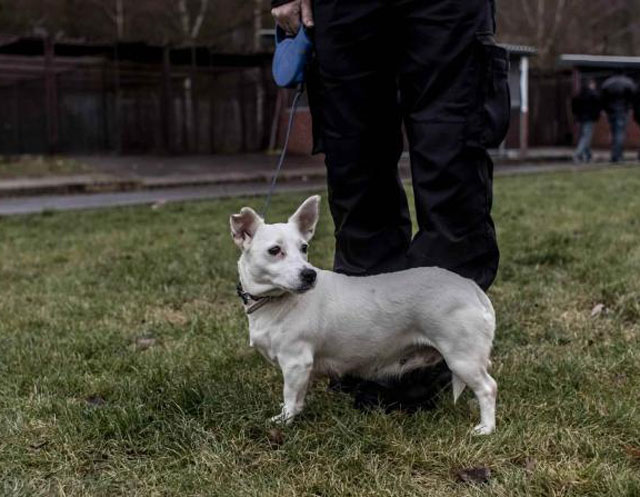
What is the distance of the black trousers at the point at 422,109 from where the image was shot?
2.21 metres

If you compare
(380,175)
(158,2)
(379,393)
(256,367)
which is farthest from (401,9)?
(158,2)

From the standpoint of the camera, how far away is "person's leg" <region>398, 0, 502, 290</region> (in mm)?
2201

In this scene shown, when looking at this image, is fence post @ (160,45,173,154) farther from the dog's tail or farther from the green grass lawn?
the dog's tail

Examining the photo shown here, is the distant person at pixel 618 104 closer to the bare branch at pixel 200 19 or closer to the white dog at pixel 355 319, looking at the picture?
the bare branch at pixel 200 19

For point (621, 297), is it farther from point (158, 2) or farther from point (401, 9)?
point (158, 2)

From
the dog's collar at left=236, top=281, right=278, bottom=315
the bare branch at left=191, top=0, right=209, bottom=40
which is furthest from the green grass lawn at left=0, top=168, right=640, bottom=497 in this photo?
the bare branch at left=191, top=0, right=209, bottom=40

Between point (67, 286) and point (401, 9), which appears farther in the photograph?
point (67, 286)

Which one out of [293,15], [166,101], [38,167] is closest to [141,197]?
[38,167]

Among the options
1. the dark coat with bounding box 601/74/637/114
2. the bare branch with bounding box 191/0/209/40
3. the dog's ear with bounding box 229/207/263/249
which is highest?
the bare branch with bounding box 191/0/209/40

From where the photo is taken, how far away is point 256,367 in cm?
280

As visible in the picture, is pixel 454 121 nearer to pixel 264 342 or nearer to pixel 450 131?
pixel 450 131

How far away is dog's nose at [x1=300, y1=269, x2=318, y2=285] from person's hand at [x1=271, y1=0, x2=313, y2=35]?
81cm

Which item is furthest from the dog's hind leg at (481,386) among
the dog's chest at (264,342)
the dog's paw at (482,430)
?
the dog's chest at (264,342)

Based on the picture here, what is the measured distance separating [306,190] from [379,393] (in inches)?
313
